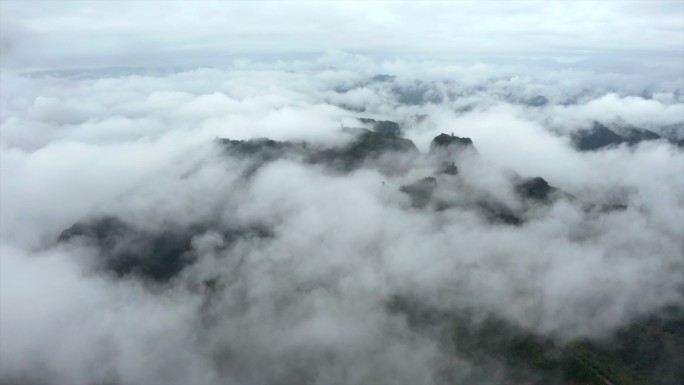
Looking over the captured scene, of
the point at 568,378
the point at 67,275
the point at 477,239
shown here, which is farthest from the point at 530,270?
the point at 67,275

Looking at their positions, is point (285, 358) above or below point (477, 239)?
below

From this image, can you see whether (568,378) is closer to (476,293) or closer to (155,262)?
(476,293)

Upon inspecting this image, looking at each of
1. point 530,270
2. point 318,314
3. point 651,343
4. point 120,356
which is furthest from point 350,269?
point 651,343

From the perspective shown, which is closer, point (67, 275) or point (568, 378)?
point (568, 378)

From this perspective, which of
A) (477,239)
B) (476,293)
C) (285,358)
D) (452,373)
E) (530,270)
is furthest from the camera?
(477,239)

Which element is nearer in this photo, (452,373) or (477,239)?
(452,373)

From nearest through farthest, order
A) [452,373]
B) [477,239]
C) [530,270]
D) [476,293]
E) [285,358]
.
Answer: [452,373], [285,358], [476,293], [530,270], [477,239]

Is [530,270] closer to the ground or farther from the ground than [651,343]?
farther from the ground

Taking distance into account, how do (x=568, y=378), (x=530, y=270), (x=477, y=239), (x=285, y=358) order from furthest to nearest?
(x=477, y=239) → (x=530, y=270) → (x=285, y=358) → (x=568, y=378)

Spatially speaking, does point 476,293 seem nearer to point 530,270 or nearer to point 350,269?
point 530,270
